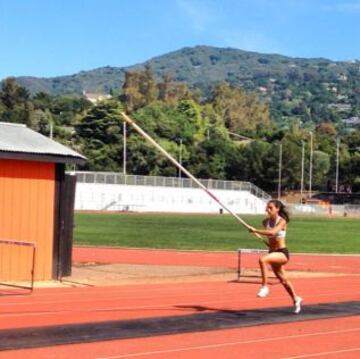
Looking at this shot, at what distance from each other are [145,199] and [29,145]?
7832 cm

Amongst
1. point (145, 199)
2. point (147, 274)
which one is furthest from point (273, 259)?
point (145, 199)

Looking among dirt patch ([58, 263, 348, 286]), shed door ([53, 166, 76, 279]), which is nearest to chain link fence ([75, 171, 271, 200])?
dirt patch ([58, 263, 348, 286])

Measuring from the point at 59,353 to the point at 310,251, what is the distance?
25.3m

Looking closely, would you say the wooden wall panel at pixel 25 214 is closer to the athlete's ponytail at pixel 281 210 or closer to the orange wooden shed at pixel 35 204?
the orange wooden shed at pixel 35 204

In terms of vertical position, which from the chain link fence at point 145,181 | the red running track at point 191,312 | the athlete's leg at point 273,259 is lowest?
the red running track at point 191,312

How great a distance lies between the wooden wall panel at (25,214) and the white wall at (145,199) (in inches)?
2868

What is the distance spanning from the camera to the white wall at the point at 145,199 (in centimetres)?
9275

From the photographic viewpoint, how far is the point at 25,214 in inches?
721

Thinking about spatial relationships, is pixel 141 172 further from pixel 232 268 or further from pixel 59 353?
pixel 59 353

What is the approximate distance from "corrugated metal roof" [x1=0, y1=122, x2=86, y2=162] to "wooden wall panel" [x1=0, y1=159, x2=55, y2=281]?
32 centimetres

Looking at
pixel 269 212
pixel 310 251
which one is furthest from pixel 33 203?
pixel 310 251

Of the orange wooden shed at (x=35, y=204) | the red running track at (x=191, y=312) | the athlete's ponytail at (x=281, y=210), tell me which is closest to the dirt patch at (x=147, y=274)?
the orange wooden shed at (x=35, y=204)

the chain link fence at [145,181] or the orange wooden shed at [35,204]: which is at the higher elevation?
the chain link fence at [145,181]

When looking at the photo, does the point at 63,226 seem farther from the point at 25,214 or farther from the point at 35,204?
the point at 25,214
